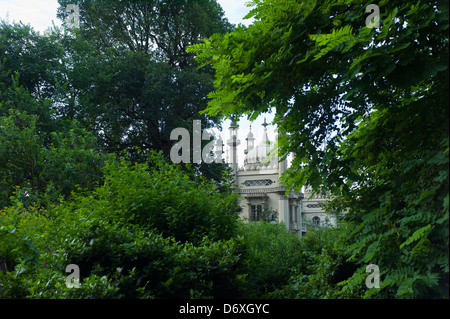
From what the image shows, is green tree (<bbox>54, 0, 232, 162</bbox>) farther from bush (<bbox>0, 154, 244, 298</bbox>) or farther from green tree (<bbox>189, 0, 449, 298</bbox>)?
green tree (<bbox>189, 0, 449, 298</bbox>)

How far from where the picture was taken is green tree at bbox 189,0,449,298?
12.0 feet

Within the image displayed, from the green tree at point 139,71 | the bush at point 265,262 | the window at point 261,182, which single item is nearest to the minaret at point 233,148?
the window at point 261,182

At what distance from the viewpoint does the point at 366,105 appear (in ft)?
15.4

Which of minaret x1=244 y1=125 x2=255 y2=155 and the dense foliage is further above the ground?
minaret x1=244 y1=125 x2=255 y2=155

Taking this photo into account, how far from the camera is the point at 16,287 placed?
4.52 meters

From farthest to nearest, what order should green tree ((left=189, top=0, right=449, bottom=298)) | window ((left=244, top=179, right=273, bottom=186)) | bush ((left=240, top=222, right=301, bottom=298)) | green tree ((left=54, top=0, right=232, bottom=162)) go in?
window ((left=244, top=179, right=273, bottom=186)) → green tree ((left=54, top=0, right=232, bottom=162)) → bush ((left=240, top=222, right=301, bottom=298)) → green tree ((left=189, top=0, right=449, bottom=298))

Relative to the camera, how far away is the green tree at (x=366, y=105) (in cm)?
365

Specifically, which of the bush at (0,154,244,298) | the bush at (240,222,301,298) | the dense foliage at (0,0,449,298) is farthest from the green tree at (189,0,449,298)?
the bush at (0,154,244,298)

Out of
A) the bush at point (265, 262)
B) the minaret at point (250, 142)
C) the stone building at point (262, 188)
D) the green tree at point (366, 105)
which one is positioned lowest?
the bush at point (265, 262)

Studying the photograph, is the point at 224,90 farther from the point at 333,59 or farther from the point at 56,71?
the point at 56,71

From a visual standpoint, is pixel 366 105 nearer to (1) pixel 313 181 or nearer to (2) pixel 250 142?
(1) pixel 313 181

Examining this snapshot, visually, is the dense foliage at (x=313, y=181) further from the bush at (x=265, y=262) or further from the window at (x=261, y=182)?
the window at (x=261, y=182)

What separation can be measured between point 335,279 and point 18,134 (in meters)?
11.1
